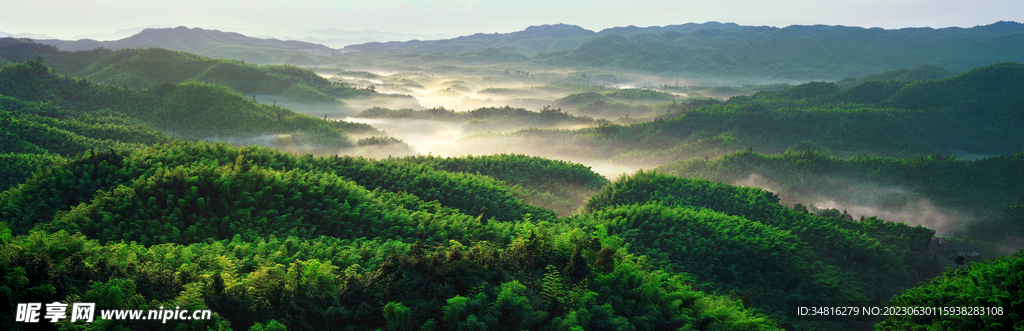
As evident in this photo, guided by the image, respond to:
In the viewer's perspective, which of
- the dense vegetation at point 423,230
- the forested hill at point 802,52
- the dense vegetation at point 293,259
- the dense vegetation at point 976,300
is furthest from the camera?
the forested hill at point 802,52

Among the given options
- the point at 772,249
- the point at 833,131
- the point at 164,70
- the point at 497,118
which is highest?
the point at 164,70

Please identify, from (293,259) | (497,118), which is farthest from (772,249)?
(497,118)

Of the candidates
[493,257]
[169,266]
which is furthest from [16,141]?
[493,257]

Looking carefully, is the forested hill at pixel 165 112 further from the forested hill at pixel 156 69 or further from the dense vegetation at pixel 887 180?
the dense vegetation at pixel 887 180

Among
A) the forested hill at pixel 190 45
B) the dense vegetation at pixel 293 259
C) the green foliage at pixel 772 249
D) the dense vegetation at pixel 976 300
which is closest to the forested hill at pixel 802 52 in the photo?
the forested hill at pixel 190 45

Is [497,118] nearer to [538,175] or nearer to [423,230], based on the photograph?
[538,175]

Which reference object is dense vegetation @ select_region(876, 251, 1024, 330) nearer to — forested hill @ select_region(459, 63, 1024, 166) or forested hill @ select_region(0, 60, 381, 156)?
forested hill @ select_region(459, 63, 1024, 166)

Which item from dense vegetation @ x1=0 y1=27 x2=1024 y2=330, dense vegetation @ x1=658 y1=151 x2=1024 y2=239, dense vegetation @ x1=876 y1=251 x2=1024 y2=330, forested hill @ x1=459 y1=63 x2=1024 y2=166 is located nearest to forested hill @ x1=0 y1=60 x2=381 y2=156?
dense vegetation @ x1=0 y1=27 x2=1024 y2=330

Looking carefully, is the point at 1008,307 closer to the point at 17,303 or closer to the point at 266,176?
the point at 17,303
